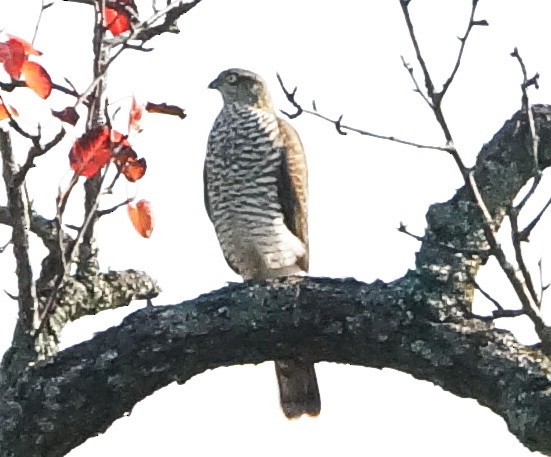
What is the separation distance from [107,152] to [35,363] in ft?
2.44

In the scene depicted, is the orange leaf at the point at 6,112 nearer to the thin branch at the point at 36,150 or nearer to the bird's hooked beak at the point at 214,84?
the thin branch at the point at 36,150

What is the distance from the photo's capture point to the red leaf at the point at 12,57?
4004 mm

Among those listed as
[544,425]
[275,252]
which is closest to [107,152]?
[544,425]

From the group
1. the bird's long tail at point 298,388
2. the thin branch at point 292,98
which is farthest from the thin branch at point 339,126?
the bird's long tail at point 298,388

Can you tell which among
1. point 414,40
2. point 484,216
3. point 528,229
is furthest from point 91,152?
point 528,229

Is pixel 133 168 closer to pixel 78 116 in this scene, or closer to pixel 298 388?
pixel 78 116

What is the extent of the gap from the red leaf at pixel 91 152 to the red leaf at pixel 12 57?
11.2 inches

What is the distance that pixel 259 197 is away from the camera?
21.7 ft

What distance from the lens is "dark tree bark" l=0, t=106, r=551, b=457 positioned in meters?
4.03

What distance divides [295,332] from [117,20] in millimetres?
1177

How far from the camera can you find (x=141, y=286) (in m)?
4.87

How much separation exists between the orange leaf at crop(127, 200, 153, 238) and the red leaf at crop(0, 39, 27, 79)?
760mm

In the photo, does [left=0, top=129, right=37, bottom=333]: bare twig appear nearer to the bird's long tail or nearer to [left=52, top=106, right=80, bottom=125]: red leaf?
[left=52, top=106, right=80, bottom=125]: red leaf

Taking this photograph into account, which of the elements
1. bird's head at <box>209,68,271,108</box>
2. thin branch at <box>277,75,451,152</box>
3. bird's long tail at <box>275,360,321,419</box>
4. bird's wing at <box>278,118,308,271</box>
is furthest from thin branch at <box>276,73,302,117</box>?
→ bird's head at <box>209,68,271,108</box>
